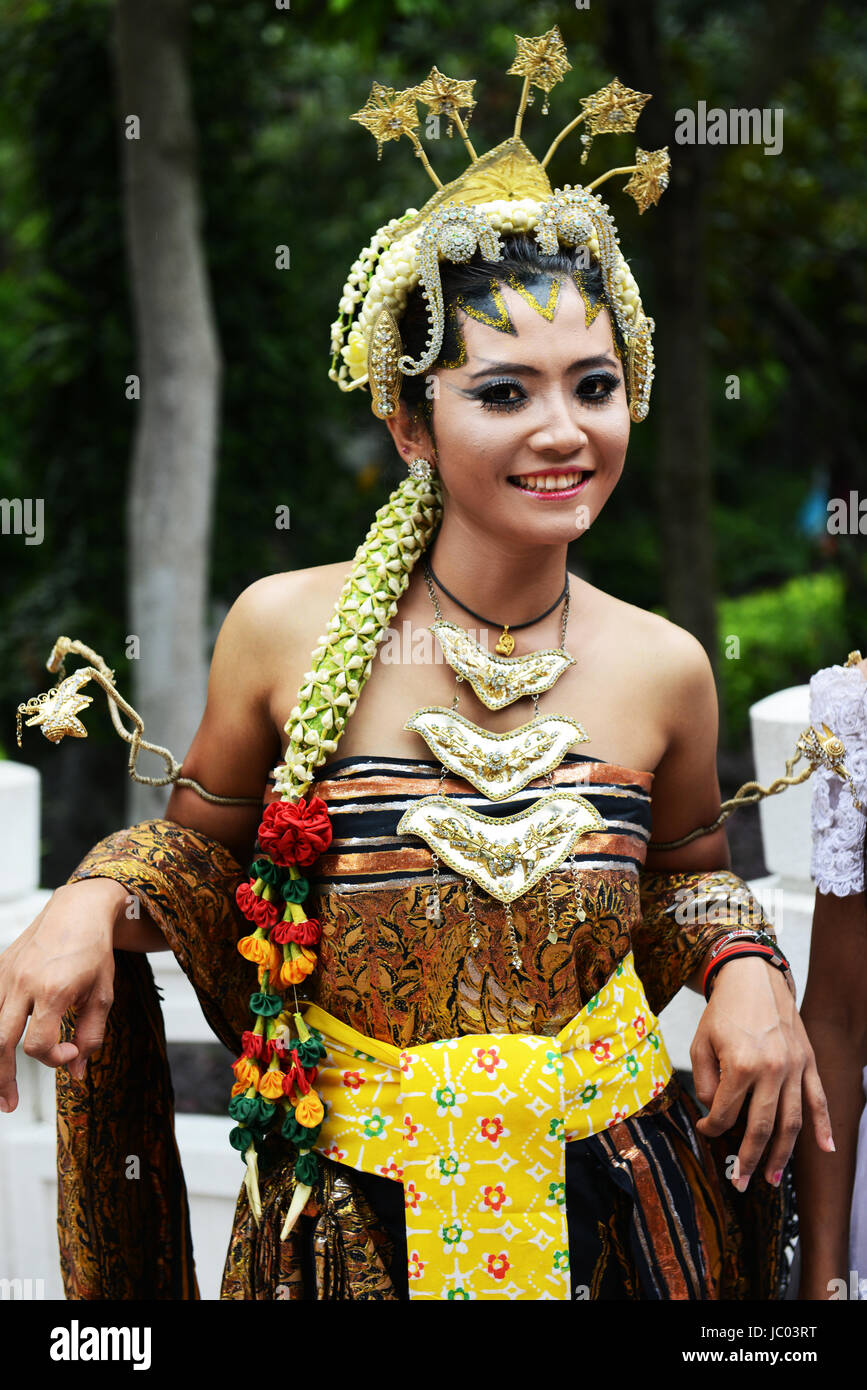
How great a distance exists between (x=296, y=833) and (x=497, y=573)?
0.46 m

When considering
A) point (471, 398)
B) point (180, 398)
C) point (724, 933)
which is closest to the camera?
point (471, 398)

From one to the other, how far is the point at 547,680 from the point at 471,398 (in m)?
0.39

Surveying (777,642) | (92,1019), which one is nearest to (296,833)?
(92,1019)

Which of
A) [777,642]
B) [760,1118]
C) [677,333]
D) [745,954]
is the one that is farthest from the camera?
[777,642]

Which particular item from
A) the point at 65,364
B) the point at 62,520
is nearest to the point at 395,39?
the point at 65,364

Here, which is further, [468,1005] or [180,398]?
[180,398]

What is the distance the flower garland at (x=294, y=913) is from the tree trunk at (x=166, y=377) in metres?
3.28

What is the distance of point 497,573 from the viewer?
2.01 meters

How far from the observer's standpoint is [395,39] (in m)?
7.23

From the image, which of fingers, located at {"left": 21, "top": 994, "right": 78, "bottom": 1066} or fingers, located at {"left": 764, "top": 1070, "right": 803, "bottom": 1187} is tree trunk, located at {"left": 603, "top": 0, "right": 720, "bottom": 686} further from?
fingers, located at {"left": 21, "top": 994, "right": 78, "bottom": 1066}

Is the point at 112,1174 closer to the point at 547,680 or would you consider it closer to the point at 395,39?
the point at 547,680

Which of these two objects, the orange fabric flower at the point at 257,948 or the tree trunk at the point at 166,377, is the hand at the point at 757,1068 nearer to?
the orange fabric flower at the point at 257,948

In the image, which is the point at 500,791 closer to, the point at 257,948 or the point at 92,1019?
the point at 257,948

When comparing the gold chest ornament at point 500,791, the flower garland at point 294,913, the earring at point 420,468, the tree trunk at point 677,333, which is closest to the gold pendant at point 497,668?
the gold chest ornament at point 500,791
